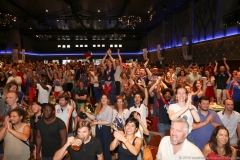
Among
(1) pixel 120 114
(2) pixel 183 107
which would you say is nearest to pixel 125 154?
(2) pixel 183 107

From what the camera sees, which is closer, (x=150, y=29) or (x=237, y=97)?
(x=237, y=97)

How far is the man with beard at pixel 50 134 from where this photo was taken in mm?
3223

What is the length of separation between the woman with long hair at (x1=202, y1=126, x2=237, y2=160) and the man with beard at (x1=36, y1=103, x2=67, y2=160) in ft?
6.40

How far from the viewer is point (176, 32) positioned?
17.9 m

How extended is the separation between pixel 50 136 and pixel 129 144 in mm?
1273

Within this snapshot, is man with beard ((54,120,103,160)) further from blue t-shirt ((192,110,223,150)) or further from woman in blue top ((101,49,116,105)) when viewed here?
woman in blue top ((101,49,116,105))

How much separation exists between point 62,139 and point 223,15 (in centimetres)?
1091

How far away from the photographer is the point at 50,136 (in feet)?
10.6

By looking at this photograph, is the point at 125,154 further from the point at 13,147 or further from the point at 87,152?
the point at 13,147

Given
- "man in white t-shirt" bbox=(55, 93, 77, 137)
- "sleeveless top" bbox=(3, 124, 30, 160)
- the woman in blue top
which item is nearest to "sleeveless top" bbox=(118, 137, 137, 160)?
"sleeveless top" bbox=(3, 124, 30, 160)

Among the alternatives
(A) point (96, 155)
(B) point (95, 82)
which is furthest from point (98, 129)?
(B) point (95, 82)

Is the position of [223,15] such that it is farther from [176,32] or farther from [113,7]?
[113,7]

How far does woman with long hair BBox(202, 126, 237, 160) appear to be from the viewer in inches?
103

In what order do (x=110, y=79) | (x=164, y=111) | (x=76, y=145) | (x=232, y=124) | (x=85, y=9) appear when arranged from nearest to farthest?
(x=76, y=145), (x=232, y=124), (x=164, y=111), (x=110, y=79), (x=85, y=9)
